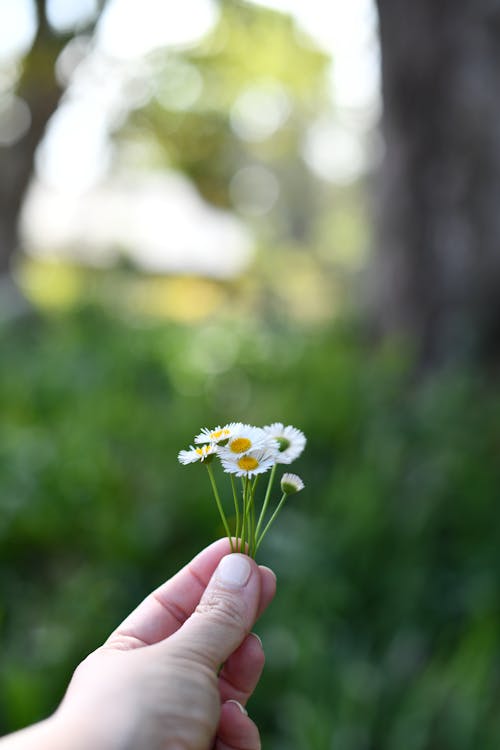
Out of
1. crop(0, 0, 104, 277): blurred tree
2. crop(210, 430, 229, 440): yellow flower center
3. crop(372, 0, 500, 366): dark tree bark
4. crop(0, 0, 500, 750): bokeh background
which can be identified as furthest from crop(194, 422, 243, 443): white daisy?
crop(0, 0, 104, 277): blurred tree

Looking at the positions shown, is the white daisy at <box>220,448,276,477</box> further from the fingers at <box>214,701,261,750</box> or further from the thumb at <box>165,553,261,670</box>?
the fingers at <box>214,701,261,750</box>

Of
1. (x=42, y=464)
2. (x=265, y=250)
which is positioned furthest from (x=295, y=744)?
(x=265, y=250)

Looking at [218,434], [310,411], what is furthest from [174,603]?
[310,411]

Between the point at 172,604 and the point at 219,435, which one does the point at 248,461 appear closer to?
the point at 219,435

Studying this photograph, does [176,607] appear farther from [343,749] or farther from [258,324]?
[258,324]

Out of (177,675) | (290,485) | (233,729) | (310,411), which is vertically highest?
(290,485)

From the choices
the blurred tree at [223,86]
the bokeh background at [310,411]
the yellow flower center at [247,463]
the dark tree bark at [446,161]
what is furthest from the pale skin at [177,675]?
the blurred tree at [223,86]

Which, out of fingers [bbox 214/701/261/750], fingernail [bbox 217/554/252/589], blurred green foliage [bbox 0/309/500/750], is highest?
fingernail [bbox 217/554/252/589]
